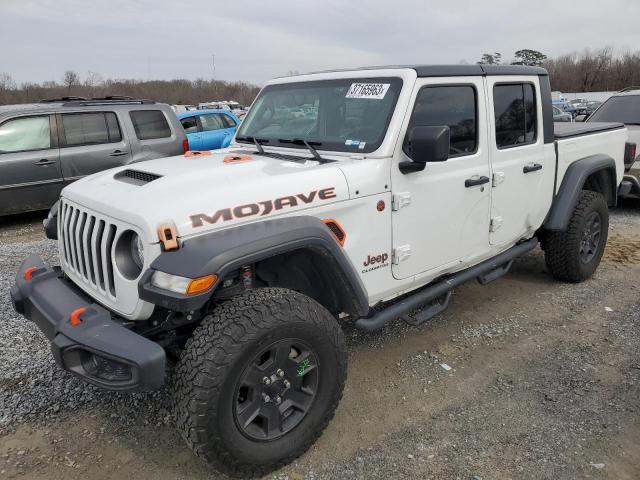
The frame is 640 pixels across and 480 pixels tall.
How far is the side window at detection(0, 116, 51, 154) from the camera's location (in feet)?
23.1

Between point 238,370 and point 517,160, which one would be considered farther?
point 517,160

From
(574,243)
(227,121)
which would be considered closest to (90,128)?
(227,121)

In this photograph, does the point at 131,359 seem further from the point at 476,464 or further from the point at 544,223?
the point at 544,223

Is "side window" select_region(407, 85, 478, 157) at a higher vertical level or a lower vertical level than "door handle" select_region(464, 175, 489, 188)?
higher

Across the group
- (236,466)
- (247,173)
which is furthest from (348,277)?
(236,466)

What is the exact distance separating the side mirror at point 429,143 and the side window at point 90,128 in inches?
246

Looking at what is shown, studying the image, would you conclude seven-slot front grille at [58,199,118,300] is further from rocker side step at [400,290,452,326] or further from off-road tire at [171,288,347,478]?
rocker side step at [400,290,452,326]

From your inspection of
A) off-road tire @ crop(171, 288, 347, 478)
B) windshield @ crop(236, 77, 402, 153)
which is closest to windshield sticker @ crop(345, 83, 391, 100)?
windshield @ crop(236, 77, 402, 153)

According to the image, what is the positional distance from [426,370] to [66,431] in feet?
7.32

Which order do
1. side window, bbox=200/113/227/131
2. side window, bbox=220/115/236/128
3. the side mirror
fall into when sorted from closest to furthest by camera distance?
1. the side mirror
2. side window, bbox=200/113/227/131
3. side window, bbox=220/115/236/128

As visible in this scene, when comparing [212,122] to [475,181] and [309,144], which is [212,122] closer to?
[309,144]

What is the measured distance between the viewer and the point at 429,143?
2.75 meters

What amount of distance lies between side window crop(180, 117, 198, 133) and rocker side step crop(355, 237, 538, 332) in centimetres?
824

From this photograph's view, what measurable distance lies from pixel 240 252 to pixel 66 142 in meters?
6.33
